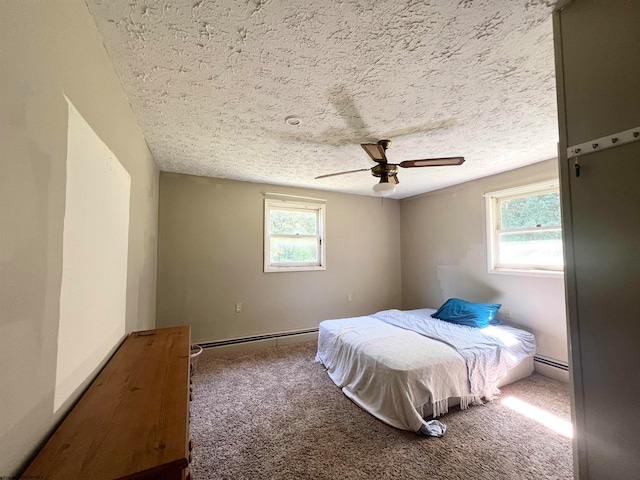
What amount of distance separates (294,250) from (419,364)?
2.46m

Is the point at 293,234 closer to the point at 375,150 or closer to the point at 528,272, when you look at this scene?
the point at 375,150

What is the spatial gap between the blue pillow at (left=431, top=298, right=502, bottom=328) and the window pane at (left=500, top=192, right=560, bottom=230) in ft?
3.51

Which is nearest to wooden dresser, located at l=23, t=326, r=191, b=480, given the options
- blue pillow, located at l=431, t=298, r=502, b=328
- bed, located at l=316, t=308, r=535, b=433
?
bed, located at l=316, t=308, r=535, b=433

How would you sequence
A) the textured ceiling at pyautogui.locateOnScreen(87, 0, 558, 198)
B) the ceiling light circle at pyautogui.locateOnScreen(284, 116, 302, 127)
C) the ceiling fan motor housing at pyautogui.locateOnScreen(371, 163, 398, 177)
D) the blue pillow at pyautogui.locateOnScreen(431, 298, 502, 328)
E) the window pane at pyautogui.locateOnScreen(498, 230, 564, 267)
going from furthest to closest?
1. the blue pillow at pyautogui.locateOnScreen(431, 298, 502, 328)
2. the window pane at pyautogui.locateOnScreen(498, 230, 564, 267)
3. the ceiling fan motor housing at pyautogui.locateOnScreen(371, 163, 398, 177)
4. the ceiling light circle at pyautogui.locateOnScreen(284, 116, 302, 127)
5. the textured ceiling at pyautogui.locateOnScreen(87, 0, 558, 198)

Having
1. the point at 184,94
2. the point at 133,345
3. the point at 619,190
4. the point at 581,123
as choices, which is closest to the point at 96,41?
the point at 184,94

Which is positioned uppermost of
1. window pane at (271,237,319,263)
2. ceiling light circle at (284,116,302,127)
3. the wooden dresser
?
ceiling light circle at (284,116,302,127)

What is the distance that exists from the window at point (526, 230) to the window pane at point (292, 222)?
2536 mm

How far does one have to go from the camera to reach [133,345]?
1.57m

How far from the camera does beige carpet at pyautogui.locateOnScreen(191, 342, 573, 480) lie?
158 centimetres

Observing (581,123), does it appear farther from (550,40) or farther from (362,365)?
(362,365)

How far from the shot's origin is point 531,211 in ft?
9.84

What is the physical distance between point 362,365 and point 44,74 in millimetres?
2591

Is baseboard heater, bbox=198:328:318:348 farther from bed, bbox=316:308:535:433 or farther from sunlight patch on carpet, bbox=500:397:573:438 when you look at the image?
sunlight patch on carpet, bbox=500:397:573:438

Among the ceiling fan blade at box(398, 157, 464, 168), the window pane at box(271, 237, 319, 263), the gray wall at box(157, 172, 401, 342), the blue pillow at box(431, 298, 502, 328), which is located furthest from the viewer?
the window pane at box(271, 237, 319, 263)
